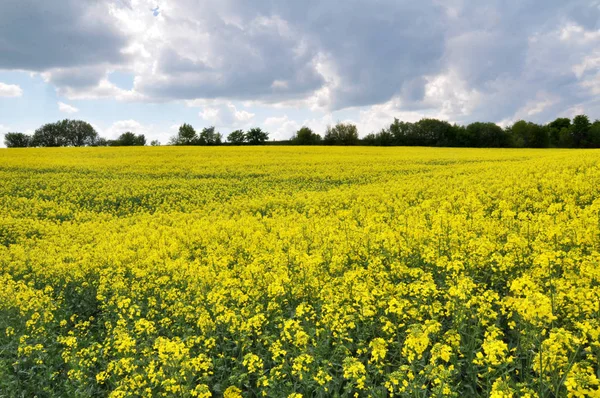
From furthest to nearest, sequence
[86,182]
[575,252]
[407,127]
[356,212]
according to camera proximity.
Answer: [407,127], [86,182], [356,212], [575,252]

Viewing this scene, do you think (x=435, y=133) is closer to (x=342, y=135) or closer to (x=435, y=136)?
(x=435, y=136)

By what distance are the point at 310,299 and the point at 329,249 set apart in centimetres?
217

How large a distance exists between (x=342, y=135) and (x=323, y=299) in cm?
8492

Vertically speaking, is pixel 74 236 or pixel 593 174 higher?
pixel 593 174

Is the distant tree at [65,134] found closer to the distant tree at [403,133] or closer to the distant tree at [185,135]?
the distant tree at [185,135]

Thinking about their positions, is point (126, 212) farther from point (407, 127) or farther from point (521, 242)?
point (407, 127)

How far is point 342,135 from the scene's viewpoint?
8956 cm

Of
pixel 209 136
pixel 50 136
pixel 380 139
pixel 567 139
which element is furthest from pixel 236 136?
pixel 567 139

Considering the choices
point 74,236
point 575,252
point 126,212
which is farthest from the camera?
point 126,212

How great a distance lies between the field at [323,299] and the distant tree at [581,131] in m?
77.0

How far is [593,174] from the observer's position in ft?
48.0

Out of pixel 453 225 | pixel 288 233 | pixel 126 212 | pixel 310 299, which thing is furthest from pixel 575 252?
pixel 126 212

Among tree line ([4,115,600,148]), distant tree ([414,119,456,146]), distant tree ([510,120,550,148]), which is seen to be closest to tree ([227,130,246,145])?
tree line ([4,115,600,148])

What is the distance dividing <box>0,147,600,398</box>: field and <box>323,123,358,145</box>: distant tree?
227ft
